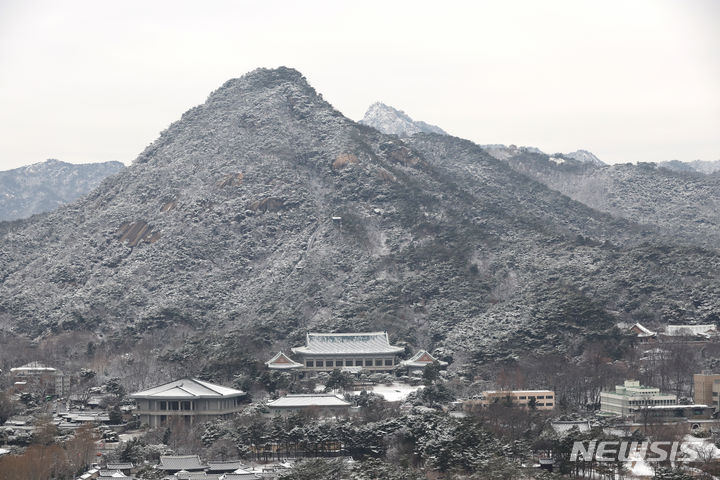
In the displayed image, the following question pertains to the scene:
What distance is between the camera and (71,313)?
152 m

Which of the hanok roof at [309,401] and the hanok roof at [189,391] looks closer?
the hanok roof at [309,401]

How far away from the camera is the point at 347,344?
135 meters

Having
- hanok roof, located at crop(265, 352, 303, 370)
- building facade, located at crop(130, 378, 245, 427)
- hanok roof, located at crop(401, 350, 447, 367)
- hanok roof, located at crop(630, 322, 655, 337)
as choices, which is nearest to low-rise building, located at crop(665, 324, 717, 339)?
hanok roof, located at crop(630, 322, 655, 337)

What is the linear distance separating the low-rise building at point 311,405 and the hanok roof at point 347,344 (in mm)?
23442

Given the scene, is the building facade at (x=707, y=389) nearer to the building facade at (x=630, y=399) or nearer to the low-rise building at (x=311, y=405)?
the building facade at (x=630, y=399)

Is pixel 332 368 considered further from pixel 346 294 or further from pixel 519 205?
pixel 519 205

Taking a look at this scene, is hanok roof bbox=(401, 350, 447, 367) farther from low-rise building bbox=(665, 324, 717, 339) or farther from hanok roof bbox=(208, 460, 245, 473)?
hanok roof bbox=(208, 460, 245, 473)

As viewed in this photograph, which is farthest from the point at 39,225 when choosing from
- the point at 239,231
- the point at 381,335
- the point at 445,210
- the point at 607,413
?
the point at 607,413

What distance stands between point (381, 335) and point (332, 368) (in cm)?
653

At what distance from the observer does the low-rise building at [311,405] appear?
104 metres

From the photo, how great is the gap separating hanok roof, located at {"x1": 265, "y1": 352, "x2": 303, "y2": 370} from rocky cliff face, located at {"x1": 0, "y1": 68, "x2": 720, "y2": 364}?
169 inches

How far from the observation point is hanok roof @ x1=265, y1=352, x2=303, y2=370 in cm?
12675

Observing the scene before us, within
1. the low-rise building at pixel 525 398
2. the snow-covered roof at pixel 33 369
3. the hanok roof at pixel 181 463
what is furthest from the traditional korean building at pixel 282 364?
the hanok roof at pixel 181 463

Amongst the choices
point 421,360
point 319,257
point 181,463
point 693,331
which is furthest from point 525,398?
point 319,257
